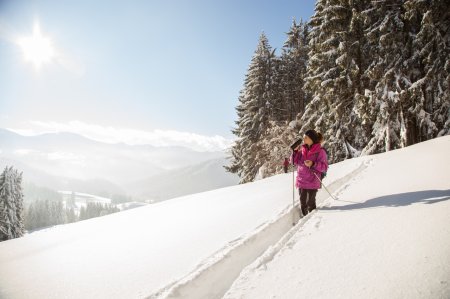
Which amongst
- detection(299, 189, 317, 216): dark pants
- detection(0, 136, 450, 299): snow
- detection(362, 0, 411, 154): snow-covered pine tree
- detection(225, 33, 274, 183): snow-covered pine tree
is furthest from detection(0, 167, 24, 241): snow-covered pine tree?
detection(362, 0, 411, 154): snow-covered pine tree

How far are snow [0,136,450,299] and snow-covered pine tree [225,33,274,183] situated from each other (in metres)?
22.8

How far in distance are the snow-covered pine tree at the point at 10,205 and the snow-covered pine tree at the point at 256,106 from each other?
27.7 metres

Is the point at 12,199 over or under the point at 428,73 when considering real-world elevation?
under

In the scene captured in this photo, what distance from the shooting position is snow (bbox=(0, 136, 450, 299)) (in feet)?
9.25

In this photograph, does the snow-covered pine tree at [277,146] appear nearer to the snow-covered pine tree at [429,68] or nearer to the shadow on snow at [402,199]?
the snow-covered pine tree at [429,68]

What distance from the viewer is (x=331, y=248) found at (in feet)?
11.9

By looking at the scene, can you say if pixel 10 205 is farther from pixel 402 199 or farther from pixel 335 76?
pixel 402 199

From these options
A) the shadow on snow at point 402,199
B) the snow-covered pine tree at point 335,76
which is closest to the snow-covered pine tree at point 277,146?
the snow-covered pine tree at point 335,76

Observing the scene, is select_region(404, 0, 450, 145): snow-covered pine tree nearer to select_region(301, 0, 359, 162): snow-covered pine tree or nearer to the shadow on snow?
select_region(301, 0, 359, 162): snow-covered pine tree

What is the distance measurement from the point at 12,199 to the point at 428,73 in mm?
42276

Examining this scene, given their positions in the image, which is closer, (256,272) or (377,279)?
(377,279)

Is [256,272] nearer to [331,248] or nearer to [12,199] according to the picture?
[331,248]

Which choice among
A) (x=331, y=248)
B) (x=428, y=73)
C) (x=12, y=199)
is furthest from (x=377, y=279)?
(x=12, y=199)

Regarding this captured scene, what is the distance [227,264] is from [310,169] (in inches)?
135
